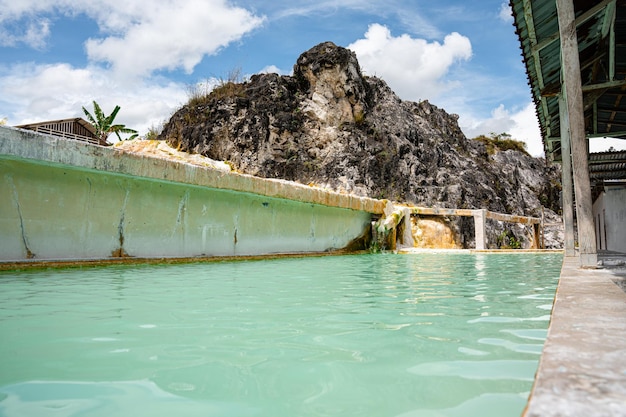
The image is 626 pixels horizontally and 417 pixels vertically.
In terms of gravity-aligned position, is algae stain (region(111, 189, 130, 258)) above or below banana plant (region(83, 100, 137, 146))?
below

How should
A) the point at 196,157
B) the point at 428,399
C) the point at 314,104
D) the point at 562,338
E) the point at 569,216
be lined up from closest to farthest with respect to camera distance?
1. the point at 428,399
2. the point at 562,338
3. the point at 569,216
4. the point at 196,157
5. the point at 314,104

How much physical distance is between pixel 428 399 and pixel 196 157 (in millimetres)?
20880

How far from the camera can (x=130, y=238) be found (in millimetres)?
6586

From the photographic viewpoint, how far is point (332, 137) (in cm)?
2542

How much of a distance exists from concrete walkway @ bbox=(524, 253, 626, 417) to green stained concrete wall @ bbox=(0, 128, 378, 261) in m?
5.68

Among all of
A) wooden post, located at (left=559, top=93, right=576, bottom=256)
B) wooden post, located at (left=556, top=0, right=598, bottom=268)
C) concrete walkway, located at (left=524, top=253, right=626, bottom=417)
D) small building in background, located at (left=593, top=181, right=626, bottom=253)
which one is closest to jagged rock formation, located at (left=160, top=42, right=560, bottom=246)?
small building in background, located at (left=593, top=181, right=626, bottom=253)

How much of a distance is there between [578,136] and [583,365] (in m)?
4.66

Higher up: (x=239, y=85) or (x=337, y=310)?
(x=239, y=85)

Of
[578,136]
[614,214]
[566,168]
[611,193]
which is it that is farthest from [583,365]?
[614,214]

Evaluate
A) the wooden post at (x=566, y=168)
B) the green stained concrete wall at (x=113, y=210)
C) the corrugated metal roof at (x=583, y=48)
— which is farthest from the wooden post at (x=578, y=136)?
the green stained concrete wall at (x=113, y=210)

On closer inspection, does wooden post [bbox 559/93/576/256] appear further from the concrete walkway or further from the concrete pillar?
the concrete pillar

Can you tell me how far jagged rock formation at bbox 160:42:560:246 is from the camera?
24656 mm

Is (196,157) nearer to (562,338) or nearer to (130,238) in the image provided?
(130,238)

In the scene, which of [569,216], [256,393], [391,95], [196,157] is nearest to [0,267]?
[256,393]
